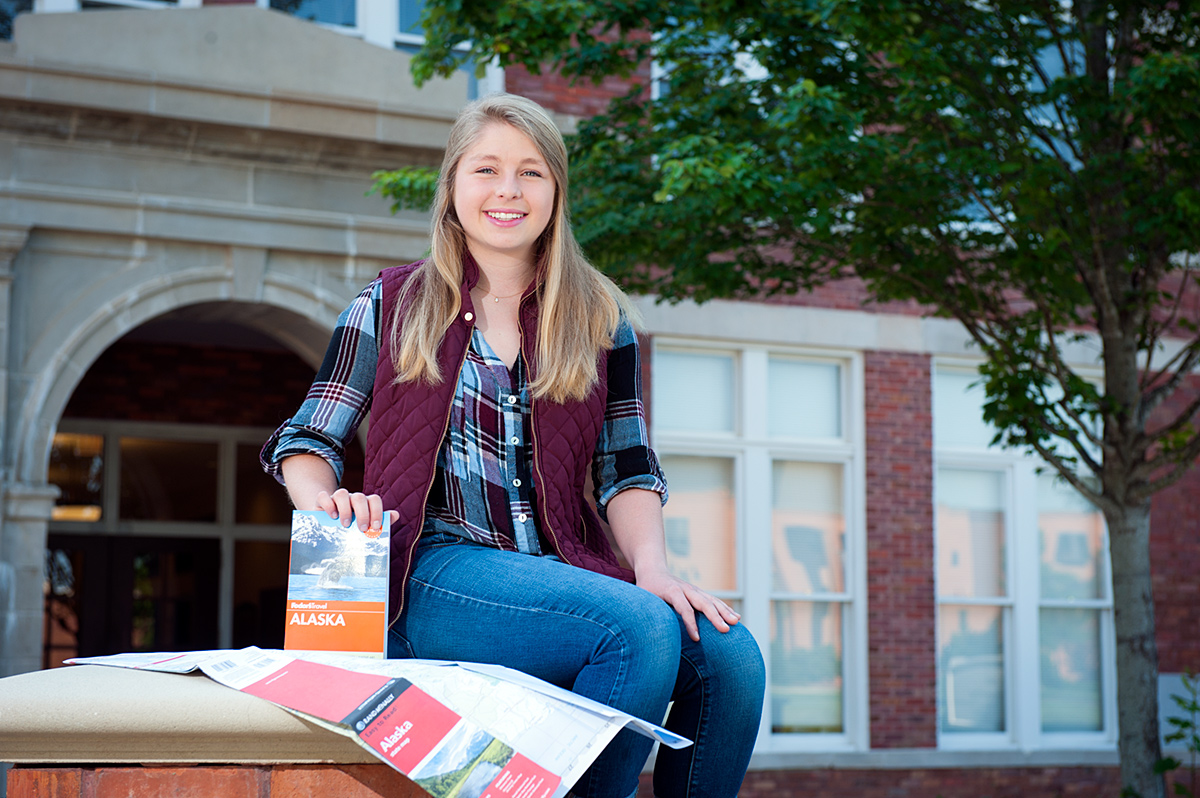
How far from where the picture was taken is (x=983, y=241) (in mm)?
7312

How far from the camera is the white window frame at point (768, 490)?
390 inches

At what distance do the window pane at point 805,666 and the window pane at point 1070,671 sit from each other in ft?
6.35

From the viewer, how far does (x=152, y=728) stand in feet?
6.57

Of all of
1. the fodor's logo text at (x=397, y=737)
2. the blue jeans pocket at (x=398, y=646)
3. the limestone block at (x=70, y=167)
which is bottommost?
the fodor's logo text at (x=397, y=737)

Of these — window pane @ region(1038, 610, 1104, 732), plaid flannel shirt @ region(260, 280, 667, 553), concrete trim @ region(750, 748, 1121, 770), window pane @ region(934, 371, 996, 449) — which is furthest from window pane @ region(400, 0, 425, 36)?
window pane @ region(1038, 610, 1104, 732)

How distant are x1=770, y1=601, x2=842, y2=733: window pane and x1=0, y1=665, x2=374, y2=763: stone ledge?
8.34 metres

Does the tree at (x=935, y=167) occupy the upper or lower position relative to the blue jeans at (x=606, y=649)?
upper

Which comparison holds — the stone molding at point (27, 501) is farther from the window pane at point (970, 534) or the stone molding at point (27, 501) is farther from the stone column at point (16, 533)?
the window pane at point (970, 534)

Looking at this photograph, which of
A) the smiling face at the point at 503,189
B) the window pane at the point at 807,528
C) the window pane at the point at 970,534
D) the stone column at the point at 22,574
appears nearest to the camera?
the smiling face at the point at 503,189

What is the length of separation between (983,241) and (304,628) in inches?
231

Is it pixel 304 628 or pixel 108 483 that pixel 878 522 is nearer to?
pixel 108 483

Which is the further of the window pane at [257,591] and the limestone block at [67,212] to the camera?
the window pane at [257,591]

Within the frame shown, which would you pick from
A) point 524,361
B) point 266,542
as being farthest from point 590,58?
point 266,542

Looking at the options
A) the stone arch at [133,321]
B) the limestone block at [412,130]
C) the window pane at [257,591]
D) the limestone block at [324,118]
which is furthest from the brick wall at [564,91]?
the window pane at [257,591]
